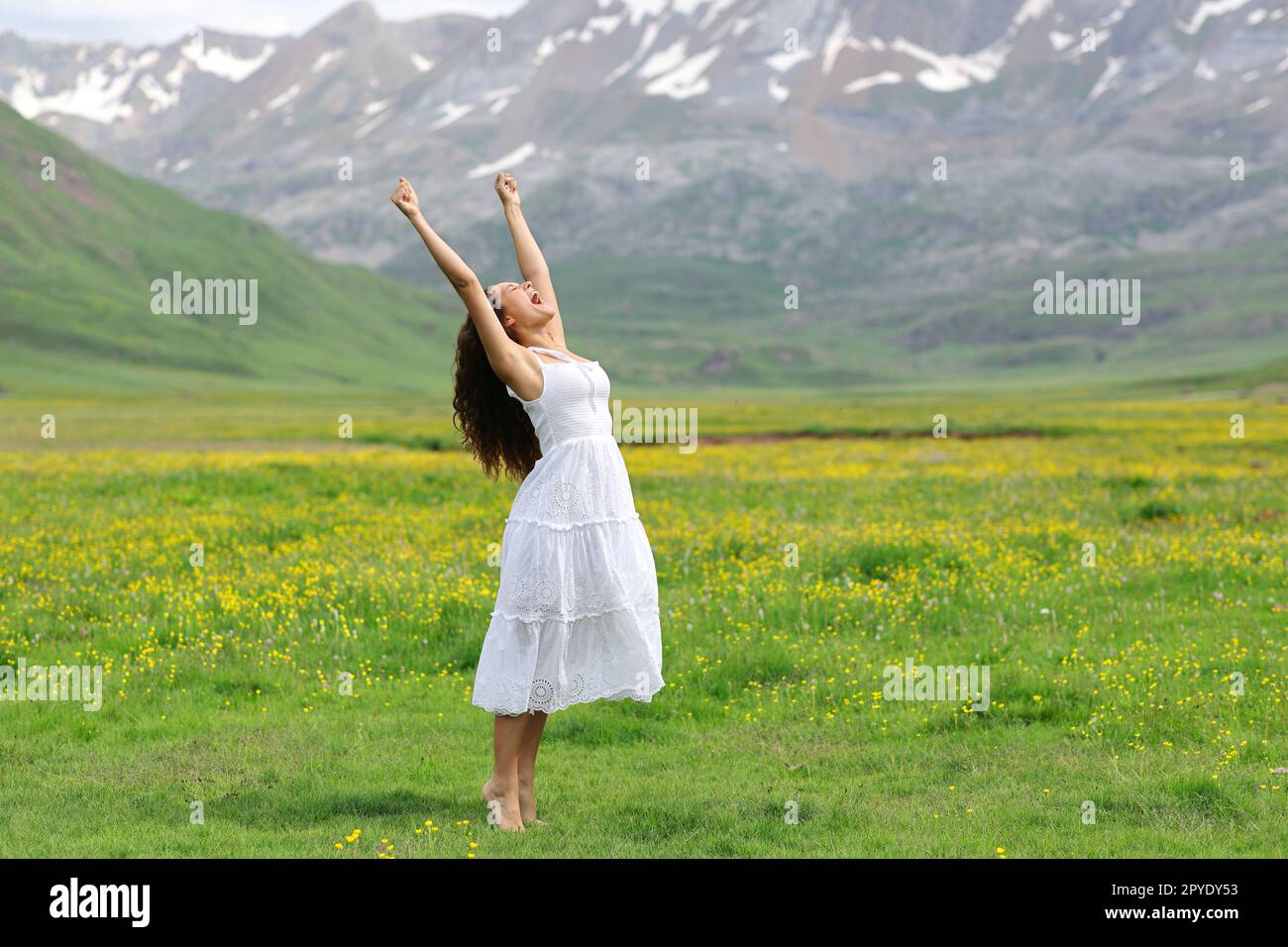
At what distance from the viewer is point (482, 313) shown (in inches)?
359

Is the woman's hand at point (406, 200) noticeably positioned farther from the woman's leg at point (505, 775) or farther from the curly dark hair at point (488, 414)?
the woman's leg at point (505, 775)

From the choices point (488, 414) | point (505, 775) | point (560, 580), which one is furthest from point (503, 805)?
point (488, 414)

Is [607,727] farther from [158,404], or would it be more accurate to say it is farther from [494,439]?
[158,404]

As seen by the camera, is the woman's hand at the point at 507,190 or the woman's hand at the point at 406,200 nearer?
the woman's hand at the point at 406,200

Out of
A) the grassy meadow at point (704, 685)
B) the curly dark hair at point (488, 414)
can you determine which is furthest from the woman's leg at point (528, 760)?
the curly dark hair at point (488, 414)

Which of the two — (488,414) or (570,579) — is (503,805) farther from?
(488,414)

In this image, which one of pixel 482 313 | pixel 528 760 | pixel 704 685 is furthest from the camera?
pixel 704 685

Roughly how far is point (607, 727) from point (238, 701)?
384cm

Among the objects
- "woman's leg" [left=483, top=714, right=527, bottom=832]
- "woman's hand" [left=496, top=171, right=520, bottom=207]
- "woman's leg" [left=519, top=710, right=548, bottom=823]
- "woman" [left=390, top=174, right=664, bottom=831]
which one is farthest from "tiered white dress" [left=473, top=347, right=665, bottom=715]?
"woman's hand" [left=496, top=171, right=520, bottom=207]

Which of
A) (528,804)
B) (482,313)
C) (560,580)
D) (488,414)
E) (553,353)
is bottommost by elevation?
(528,804)

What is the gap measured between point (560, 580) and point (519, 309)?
2.07m

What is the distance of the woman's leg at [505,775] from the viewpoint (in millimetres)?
9648

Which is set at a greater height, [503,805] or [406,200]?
[406,200]
